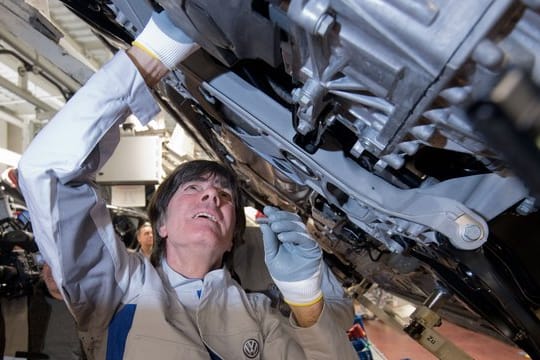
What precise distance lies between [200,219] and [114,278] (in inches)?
11.8

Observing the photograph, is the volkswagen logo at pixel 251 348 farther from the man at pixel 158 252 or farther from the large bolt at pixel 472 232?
the large bolt at pixel 472 232

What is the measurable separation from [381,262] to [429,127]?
1.31 meters

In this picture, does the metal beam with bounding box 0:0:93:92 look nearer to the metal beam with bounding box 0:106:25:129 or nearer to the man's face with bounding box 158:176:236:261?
the man's face with bounding box 158:176:236:261

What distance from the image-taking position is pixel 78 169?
0.69 metres

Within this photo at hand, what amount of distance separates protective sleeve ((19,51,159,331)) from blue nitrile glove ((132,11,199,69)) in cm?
5

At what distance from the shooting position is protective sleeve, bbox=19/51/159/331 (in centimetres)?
68

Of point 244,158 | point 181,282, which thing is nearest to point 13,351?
point 181,282

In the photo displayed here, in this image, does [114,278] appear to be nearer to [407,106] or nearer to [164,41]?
[164,41]

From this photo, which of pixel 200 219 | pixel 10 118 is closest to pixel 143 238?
pixel 200 219

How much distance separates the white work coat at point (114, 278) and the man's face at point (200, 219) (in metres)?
0.11

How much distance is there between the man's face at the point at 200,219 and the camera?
115cm

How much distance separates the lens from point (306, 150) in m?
0.74

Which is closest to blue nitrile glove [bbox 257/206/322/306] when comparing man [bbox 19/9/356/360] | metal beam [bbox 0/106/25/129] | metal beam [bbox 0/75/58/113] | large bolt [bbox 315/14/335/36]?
man [bbox 19/9/356/360]

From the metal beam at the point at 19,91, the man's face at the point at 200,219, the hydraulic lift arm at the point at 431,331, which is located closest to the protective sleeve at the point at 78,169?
the man's face at the point at 200,219
